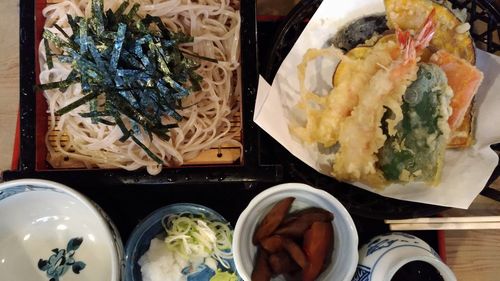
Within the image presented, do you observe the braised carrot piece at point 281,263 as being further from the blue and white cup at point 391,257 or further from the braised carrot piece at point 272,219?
the blue and white cup at point 391,257

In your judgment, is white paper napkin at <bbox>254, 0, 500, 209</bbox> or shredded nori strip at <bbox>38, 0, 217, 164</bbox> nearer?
shredded nori strip at <bbox>38, 0, 217, 164</bbox>

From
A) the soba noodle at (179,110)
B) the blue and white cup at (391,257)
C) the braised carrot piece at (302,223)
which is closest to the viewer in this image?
the blue and white cup at (391,257)

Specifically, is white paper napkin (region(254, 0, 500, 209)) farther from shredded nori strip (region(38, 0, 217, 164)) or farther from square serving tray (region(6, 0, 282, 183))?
shredded nori strip (region(38, 0, 217, 164))

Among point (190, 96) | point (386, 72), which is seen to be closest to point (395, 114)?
point (386, 72)

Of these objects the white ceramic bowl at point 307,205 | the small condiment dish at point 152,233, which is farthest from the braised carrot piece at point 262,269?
the small condiment dish at point 152,233

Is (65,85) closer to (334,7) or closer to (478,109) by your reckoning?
(334,7)

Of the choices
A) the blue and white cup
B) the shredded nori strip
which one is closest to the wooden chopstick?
the blue and white cup
